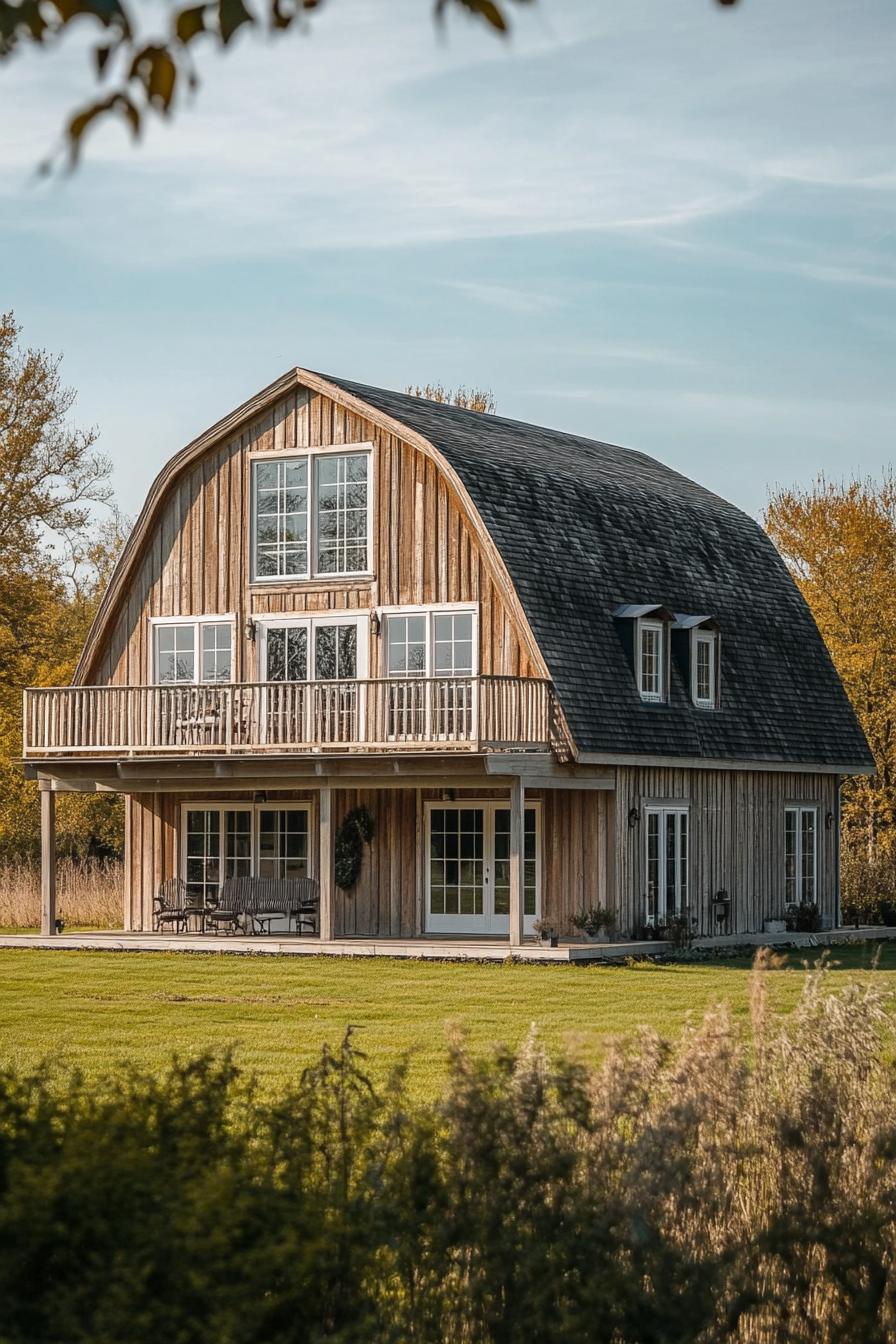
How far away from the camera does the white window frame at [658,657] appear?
1078 inches

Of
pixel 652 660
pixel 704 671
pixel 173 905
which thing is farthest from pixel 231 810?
pixel 704 671

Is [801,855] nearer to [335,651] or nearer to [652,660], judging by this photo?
[652,660]

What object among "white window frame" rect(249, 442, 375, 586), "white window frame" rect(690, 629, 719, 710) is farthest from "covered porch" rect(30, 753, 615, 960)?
"white window frame" rect(249, 442, 375, 586)

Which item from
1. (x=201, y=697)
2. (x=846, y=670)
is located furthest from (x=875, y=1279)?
(x=846, y=670)

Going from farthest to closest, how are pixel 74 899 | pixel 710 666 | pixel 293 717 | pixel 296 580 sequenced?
pixel 74 899, pixel 710 666, pixel 296 580, pixel 293 717

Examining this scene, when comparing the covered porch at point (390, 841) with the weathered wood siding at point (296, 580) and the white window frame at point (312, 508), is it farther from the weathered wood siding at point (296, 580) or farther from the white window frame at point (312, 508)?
the white window frame at point (312, 508)

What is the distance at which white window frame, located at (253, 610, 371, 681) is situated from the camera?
1091 inches

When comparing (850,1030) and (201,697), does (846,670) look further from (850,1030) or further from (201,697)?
(850,1030)

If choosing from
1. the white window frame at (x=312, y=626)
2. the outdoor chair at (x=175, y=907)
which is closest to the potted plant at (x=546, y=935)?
the white window frame at (x=312, y=626)

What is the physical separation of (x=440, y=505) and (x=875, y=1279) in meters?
21.1

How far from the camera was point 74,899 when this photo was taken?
32.3 m

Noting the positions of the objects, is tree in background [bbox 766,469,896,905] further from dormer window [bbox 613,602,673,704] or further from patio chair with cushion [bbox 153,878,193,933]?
patio chair with cushion [bbox 153,878,193,933]

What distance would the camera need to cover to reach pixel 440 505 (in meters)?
27.1

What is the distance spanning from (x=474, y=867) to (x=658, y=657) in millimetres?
3947
